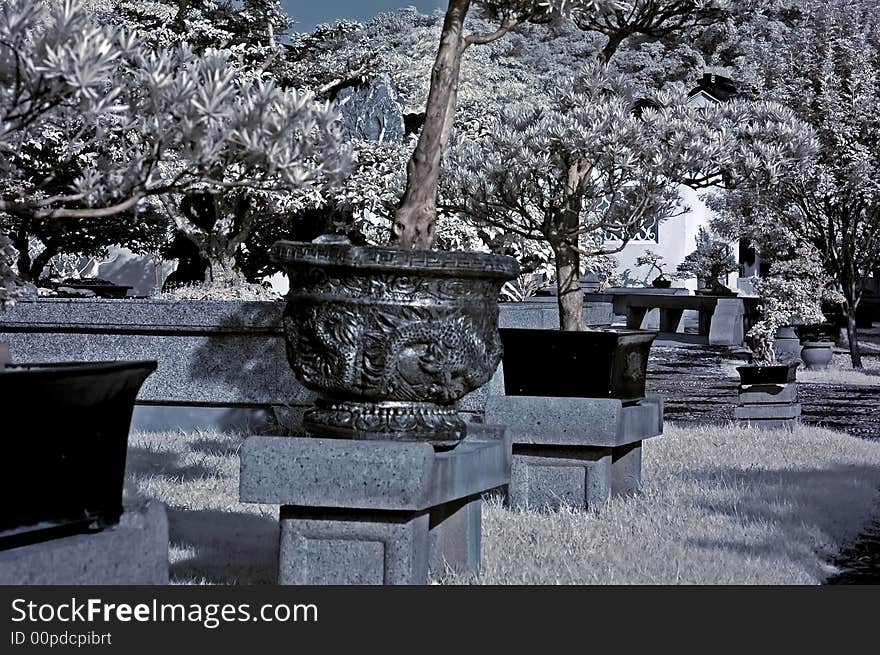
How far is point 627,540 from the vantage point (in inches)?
202

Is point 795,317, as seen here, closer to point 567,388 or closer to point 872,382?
point 872,382

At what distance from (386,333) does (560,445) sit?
2.37 meters

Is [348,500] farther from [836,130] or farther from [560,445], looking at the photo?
[836,130]

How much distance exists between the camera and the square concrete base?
2.70 m

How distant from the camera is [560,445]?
613cm

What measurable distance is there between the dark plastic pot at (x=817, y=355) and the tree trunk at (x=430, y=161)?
1417cm

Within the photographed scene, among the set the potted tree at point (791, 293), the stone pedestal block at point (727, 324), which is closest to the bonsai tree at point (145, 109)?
the potted tree at point (791, 293)

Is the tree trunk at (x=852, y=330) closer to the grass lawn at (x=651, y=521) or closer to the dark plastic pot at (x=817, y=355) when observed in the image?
the dark plastic pot at (x=817, y=355)

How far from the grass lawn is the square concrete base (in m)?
1.29

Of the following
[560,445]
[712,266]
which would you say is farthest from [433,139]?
[712,266]

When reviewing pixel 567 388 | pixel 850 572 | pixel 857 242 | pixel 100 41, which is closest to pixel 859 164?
pixel 857 242

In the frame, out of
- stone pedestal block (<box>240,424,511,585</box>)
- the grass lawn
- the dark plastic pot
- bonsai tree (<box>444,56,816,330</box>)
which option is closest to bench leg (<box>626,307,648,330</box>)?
the dark plastic pot

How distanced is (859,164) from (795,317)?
310cm

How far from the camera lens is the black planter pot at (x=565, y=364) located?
6527mm
